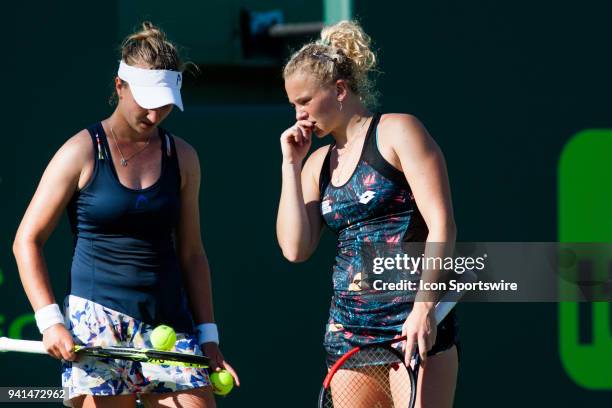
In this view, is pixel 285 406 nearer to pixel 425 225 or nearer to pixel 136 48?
pixel 425 225

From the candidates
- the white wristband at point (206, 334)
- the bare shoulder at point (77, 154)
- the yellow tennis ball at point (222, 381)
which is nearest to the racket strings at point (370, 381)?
the yellow tennis ball at point (222, 381)

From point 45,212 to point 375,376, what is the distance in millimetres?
1086

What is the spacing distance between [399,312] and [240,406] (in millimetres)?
1669

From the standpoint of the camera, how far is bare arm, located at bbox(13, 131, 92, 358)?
10.4 ft

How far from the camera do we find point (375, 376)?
333 cm

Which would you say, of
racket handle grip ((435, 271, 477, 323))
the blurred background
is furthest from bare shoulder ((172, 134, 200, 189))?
the blurred background

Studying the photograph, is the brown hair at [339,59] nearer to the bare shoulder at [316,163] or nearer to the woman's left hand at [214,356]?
the bare shoulder at [316,163]

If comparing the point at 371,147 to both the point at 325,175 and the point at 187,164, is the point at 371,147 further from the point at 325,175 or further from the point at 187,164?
the point at 187,164

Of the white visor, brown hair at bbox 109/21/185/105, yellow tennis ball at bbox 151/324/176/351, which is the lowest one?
yellow tennis ball at bbox 151/324/176/351

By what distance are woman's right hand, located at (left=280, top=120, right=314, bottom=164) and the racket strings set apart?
25.8 inches

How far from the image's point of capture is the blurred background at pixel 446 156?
14.6 feet

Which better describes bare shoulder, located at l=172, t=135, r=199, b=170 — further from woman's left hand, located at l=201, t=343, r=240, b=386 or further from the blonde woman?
woman's left hand, located at l=201, t=343, r=240, b=386

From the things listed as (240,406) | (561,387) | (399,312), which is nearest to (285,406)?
(240,406)

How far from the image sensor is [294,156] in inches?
138
